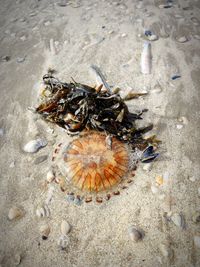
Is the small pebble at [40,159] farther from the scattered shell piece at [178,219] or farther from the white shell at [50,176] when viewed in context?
the scattered shell piece at [178,219]

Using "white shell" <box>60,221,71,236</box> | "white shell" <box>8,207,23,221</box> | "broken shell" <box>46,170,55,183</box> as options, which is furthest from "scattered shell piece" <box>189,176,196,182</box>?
"white shell" <box>8,207,23,221</box>

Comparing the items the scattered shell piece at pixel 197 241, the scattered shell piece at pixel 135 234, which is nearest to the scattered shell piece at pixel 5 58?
the scattered shell piece at pixel 135 234

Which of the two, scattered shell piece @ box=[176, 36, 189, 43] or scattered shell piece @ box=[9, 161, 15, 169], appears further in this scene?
scattered shell piece @ box=[176, 36, 189, 43]

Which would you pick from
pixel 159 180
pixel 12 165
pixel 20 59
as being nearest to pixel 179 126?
pixel 159 180

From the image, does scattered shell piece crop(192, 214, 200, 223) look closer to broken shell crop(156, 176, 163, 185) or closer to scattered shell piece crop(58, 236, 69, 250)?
broken shell crop(156, 176, 163, 185)

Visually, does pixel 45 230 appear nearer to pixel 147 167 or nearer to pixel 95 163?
pixel 95 163

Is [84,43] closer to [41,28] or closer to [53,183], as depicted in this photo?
[41,28]
